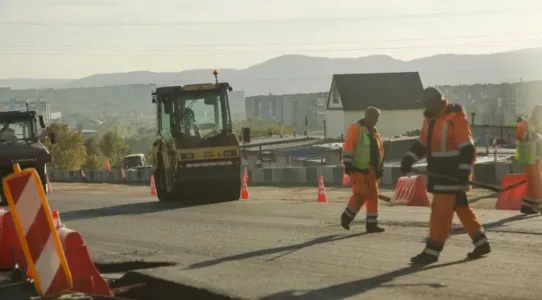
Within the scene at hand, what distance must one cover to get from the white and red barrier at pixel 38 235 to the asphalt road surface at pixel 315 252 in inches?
55.0

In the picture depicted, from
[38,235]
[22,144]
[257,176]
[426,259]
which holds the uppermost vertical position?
[22,144]

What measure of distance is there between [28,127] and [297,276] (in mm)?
19251

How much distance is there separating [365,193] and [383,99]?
255 feet

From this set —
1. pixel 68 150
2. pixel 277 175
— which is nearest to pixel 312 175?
pixel 277 175

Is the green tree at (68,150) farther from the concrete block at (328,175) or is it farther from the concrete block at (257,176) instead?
the concrete block at (328,175)

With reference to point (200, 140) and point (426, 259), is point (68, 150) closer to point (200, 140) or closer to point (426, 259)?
point (200, 140)

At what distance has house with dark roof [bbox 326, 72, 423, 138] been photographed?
295ft

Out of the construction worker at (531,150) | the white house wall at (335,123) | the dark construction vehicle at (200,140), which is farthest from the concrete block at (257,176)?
the white house wall at (335,123)

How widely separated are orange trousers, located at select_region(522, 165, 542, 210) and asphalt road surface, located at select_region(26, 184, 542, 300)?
0.53 m

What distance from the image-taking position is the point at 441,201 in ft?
34.3

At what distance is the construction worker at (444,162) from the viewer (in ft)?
34.2

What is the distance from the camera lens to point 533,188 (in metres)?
16.9

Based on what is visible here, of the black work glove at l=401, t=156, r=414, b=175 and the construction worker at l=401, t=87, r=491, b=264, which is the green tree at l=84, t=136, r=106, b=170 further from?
the construction worker at l=401, t=87, r=491, b=264

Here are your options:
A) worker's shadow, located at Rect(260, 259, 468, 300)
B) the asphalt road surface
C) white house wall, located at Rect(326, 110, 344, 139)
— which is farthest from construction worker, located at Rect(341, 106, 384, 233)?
white house wall, located at Rect(326, 110, 344, 139)
